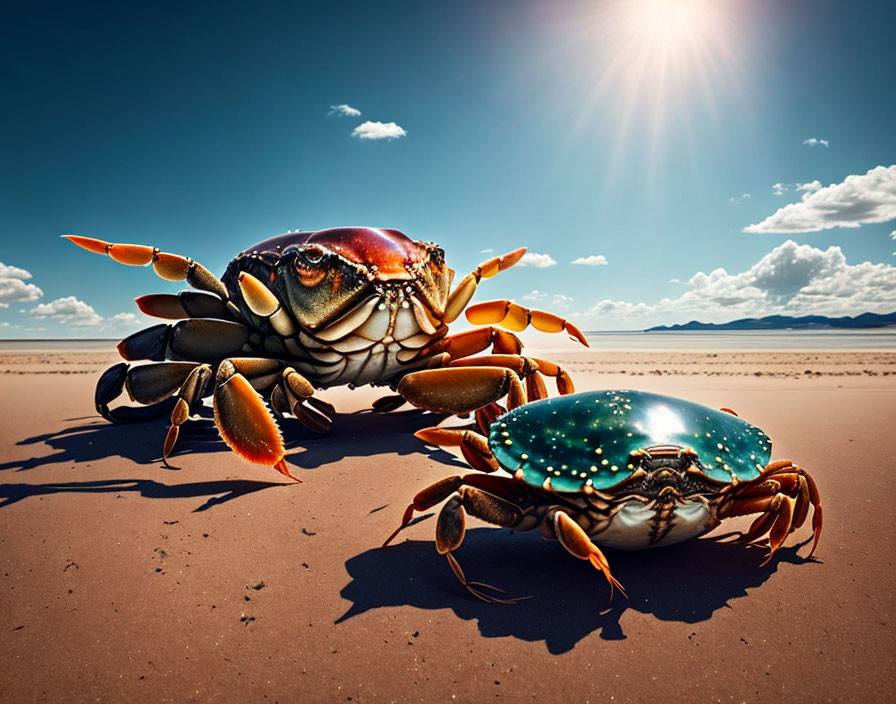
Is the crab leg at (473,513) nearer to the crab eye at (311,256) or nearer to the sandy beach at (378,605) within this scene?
the sandy beach at (378,605)

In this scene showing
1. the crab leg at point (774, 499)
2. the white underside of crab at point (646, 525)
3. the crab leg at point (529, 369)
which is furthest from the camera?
the crab leg at point (529, 369)

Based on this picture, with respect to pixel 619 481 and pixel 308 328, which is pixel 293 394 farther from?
pixel 619 481

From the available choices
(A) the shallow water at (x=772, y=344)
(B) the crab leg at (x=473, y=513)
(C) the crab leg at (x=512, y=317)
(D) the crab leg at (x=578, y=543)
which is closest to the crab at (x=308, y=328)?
(C) the crab leg at (x=512, y=317)

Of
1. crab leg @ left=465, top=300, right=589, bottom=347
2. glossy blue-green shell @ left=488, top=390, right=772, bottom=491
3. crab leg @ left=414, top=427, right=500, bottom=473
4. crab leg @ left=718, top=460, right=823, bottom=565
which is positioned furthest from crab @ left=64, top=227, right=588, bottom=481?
crab leg @ left=718, top=460, right=823, bottom=565

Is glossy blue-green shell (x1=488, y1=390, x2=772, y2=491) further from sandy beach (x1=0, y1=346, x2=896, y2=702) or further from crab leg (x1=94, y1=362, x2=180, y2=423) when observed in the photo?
crab leg (x1=94, y1=362, x2=180, y2=423)

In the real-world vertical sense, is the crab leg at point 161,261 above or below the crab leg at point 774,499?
above
